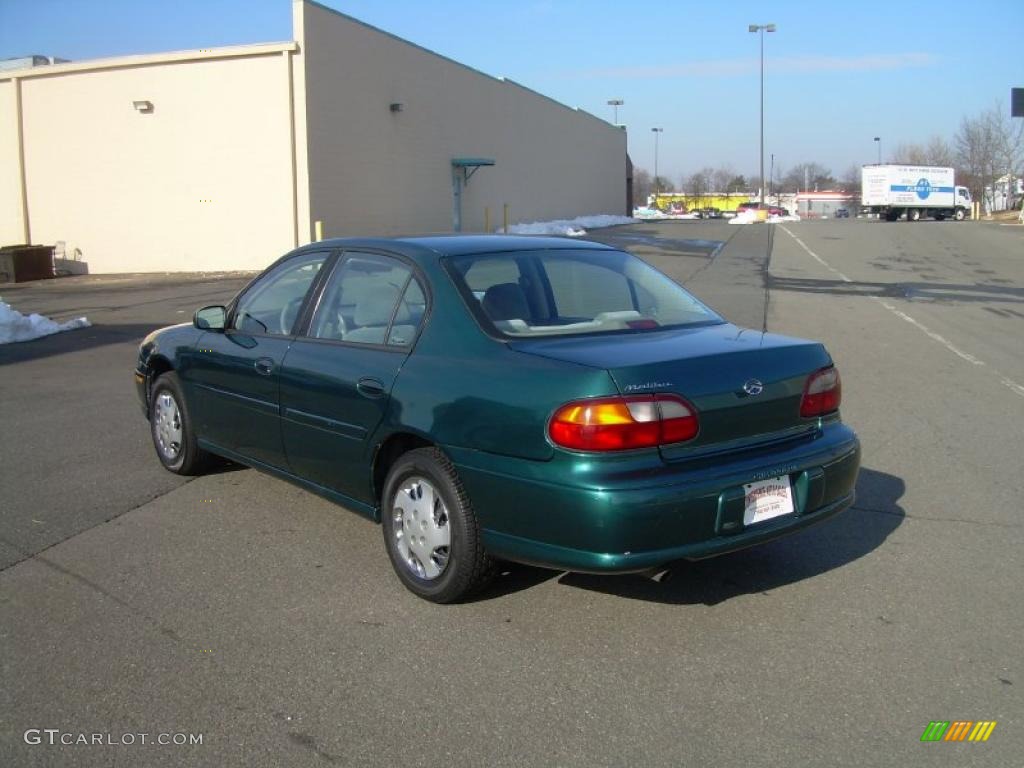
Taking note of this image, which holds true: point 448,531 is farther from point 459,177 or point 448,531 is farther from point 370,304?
point 459,177

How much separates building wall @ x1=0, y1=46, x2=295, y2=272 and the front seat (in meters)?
20.5

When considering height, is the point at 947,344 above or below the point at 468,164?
below

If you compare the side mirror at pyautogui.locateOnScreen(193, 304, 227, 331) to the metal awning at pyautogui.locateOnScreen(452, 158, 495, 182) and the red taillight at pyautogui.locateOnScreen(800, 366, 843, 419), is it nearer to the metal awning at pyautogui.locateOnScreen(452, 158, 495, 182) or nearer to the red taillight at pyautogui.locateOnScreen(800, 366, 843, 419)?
the red taillight at pyautogui.locateOnScreen(800, 366, 843, 419)

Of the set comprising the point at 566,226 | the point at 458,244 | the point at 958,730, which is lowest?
the point at 958,730

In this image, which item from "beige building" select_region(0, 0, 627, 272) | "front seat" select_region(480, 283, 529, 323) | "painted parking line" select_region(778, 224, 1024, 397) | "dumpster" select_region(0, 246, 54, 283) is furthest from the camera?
"beige building" select_region(0, 0, 627, 272)

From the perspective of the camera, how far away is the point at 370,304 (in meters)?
4.75

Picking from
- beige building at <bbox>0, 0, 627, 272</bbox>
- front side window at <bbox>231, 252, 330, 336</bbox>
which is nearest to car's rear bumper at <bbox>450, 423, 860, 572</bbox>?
front side window at <bbox>231, 252, 330, 336</bbox>

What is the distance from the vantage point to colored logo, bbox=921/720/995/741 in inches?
124

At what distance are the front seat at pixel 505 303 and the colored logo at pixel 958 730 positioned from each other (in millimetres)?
2302

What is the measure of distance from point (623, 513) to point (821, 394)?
129 centimetres

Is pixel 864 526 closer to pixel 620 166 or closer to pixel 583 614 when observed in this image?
pixel 583 614

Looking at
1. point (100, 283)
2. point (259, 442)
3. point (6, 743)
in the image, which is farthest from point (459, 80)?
point (6, 743)

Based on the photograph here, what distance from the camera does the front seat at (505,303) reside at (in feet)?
14.1

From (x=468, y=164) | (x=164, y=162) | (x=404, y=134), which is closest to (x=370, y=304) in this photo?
(x=164, y=162)
